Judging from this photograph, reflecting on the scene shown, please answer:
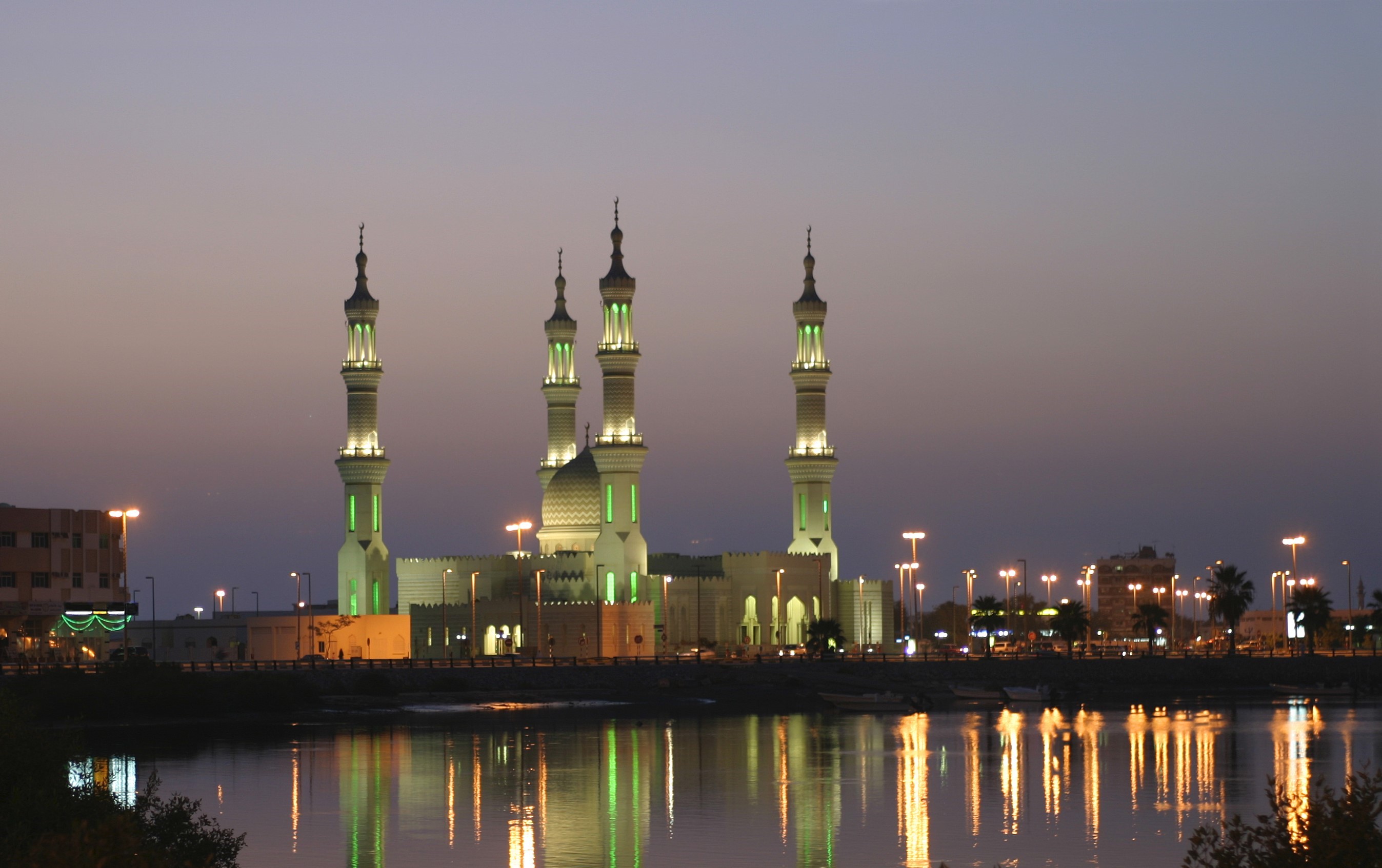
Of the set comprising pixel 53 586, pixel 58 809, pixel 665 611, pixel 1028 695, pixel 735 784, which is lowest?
pixel 1028 695

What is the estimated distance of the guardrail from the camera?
71312 mm

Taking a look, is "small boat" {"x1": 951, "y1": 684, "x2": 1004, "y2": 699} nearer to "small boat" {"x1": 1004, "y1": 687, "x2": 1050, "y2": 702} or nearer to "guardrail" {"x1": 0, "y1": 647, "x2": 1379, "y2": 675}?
"small boat" {"x1": 1004, "y1": 687, "x2": 1050, "y2": 702}

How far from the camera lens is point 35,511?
259 feet

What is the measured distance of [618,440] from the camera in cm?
9100

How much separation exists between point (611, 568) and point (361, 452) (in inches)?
537

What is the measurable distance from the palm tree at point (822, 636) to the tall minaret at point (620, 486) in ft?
27.4

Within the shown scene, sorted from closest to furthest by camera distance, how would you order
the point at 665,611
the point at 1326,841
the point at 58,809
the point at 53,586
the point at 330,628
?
1. the point at 1326,841
2. the point at 58,809
3. the point at 53,586
4. the point at 330,628
5. the point at 665,611

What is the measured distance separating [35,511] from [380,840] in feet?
161

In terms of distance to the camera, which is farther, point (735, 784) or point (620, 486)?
point (620, 486)

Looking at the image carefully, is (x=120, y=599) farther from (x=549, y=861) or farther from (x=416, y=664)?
(x=549, y=861)

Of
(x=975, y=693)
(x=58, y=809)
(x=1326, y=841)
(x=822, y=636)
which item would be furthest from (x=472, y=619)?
(x=1326, y=841)

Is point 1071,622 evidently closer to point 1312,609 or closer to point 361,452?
point 1312,609

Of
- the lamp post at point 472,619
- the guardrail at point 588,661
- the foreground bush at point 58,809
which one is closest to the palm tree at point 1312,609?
the guardrail at point 588,661

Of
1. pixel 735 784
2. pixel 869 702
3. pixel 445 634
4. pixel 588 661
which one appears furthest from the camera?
pixel 445 634
